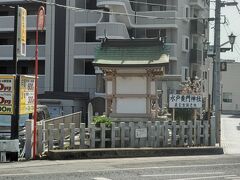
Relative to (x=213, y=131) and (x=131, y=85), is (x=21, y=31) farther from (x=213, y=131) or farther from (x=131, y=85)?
(x=213, y=131)

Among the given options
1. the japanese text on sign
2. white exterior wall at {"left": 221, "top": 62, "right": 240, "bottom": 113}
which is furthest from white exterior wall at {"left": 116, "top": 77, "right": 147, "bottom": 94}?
white exterior wall at {"left": 221, "top": 62, "right": 240, "bottom": 113}

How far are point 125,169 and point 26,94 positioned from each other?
451 centimetres

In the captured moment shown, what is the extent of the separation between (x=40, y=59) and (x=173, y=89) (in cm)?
1303

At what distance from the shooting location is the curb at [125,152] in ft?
51.9

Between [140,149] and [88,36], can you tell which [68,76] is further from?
[140,149]

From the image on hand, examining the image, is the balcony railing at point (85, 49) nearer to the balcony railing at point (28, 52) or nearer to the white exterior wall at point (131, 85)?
the balcony railing at point (28, 52)

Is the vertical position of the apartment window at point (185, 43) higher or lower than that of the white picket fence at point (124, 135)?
higher

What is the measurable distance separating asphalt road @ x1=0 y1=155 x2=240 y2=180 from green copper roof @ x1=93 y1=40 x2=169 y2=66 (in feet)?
26.4

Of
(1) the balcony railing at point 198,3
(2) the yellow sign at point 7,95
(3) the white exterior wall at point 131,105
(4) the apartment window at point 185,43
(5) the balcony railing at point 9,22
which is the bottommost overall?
(3) the white exterior wall at point 131,105

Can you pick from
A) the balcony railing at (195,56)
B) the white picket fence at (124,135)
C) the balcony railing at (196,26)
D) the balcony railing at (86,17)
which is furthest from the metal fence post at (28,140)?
the balcony railing at (196,26)

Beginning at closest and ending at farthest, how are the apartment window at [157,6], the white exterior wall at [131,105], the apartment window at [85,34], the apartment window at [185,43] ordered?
1. the white exterior wall at [131,105]
2. the apartment window at [157,6]
3. the apartment window at [85,34]
4. the apartment window at [185,43]

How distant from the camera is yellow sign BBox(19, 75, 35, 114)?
51.4 ft

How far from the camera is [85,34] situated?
1779 inches

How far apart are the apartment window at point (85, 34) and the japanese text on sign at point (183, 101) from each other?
24.0 meters
